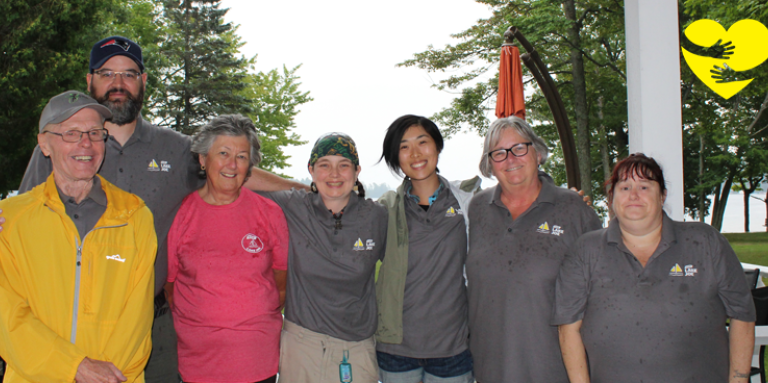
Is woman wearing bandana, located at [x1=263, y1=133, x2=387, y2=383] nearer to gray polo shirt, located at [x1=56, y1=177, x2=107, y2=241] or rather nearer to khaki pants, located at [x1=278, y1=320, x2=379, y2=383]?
khaki pants, located at [x1=278, y1=320, x2=379, y2=383]

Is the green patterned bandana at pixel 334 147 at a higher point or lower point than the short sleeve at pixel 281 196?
higher

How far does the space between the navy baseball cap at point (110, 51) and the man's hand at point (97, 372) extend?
1562 mm

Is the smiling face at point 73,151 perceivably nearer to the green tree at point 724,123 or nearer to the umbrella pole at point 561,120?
the umbrella pole at point 561,120

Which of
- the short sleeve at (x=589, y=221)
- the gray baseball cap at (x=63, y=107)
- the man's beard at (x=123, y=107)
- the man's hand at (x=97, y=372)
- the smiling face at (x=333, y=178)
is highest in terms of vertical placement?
the man's beard at (x=123, y=107)

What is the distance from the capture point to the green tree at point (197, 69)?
23797 millimetres

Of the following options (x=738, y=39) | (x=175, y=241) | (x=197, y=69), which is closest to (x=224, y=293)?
(x=175, y=241)

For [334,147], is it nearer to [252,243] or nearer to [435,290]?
[252,243]

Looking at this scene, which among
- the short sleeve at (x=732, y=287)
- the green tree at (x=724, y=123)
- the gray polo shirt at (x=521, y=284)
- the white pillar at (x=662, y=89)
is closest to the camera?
the short sleeve at (x=732, y=287)

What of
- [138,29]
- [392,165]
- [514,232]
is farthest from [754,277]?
[138,29]

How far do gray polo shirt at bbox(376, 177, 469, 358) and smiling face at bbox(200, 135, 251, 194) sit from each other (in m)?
0.90

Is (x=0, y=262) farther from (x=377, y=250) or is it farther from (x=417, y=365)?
(x=417, y=365)

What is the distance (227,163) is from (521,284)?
5.00 ft

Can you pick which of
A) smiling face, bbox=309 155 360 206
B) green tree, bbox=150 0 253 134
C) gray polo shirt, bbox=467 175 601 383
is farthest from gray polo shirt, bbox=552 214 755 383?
green tree, bbox=150 0 253 134

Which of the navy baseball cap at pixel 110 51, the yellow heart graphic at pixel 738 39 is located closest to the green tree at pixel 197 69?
the yellow heart graphic at pixel 738 39
